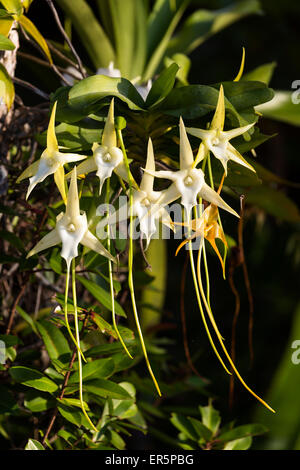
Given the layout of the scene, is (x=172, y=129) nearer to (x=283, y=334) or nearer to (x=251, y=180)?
(x=251, y=180)

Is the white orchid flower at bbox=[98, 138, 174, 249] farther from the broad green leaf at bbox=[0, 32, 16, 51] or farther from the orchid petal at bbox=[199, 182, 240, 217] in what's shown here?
the broad green leaf at bbox=[0, 32, 16, 51]

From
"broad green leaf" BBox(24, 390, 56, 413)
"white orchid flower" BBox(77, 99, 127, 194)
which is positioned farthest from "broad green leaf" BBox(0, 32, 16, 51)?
"broad green leaf" BBox(24, 390, 56, 413)

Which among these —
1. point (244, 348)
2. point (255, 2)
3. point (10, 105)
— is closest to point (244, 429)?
point (10, 105)

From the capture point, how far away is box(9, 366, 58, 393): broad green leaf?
0.50 metres

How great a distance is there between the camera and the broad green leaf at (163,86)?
48cm

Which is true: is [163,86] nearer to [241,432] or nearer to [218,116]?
[218,116]

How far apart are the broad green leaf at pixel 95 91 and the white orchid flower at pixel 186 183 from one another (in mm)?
77

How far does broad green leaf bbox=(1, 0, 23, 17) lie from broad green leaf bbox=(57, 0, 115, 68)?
0.23 meters

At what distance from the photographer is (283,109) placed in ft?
2.76

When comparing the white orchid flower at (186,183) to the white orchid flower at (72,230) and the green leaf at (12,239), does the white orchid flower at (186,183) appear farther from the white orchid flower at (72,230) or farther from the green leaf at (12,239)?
the green leaf at (12,239)

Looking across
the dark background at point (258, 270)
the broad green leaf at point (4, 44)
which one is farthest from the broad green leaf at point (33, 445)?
the dark background at point (258, 270)

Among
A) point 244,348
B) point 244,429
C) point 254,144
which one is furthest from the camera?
point 244,348

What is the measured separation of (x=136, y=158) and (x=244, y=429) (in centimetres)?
36

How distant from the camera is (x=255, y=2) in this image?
0.96 metres
